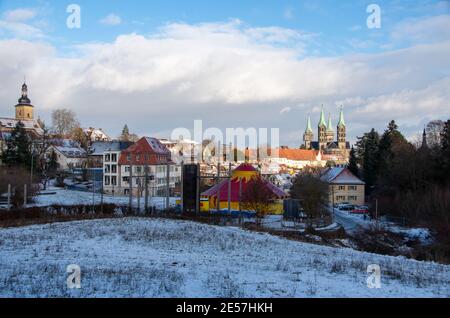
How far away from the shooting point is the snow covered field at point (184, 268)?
425 inches

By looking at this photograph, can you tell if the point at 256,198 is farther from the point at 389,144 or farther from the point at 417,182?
the point at 389,144

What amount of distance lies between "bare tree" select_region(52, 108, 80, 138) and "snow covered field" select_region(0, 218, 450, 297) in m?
94.2

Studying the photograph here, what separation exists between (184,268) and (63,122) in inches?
4222

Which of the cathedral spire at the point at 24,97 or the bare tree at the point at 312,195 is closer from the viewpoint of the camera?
the bare tree at the point at 312,195

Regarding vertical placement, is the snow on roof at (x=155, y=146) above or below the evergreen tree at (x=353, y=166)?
above

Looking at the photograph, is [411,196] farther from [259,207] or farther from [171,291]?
[171,291]

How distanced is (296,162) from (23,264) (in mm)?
166881

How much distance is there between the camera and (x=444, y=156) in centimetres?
4819

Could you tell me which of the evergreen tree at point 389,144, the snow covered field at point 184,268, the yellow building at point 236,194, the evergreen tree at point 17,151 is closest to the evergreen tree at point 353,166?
the evergreen tree at point 389,144

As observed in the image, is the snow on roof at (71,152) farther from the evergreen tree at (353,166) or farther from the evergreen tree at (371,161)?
the evergreen tree at (371,161)

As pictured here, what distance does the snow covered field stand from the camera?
35.4 feet

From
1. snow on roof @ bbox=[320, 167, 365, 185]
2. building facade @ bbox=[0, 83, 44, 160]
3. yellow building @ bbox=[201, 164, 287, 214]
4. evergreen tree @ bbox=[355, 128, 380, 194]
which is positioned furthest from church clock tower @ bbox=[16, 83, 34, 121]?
yellow building @ bbox=[201, 164, 287, 214]

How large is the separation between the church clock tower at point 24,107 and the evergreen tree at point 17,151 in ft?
264
